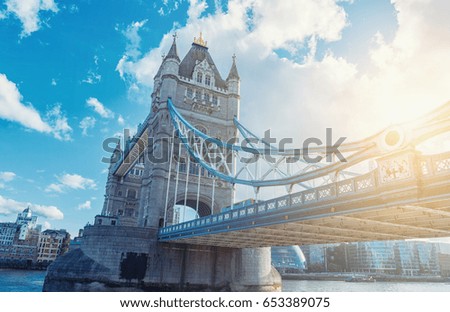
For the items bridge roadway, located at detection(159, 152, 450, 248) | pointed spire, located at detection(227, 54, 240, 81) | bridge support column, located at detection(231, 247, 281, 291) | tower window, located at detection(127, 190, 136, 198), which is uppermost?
pointed spire, located at detection(227, 54, 240, 81)

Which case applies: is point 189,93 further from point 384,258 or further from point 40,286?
point 384,258

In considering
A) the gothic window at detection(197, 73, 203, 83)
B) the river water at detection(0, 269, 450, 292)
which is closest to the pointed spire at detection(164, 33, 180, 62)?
the gothic window at detection(197, 73, 203, 83)

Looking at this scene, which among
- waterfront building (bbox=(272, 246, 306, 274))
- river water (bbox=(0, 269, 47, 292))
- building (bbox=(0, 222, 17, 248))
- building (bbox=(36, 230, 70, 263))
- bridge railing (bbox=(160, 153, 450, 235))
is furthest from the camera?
building (bbox=(0, 222, 17, 248))

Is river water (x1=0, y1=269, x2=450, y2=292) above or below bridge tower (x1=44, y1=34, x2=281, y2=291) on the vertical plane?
below

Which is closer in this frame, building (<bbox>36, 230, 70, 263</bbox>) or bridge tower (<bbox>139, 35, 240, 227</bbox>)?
bridge tower (<bbox>139, 35, 240, 227</bbox>)

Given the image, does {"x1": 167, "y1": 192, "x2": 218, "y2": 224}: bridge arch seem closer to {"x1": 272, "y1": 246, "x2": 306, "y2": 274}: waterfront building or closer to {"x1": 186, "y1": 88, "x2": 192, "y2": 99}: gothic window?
{"x1": 186, "y1": 88, "x2": 192, "y2": 99}: gothic window

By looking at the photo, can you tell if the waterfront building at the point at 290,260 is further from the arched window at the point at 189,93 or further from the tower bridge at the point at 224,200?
the arched window at the point at 189,93

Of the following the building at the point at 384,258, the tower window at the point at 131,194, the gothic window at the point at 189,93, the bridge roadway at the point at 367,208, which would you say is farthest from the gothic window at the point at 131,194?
the building at the point at 384,258
